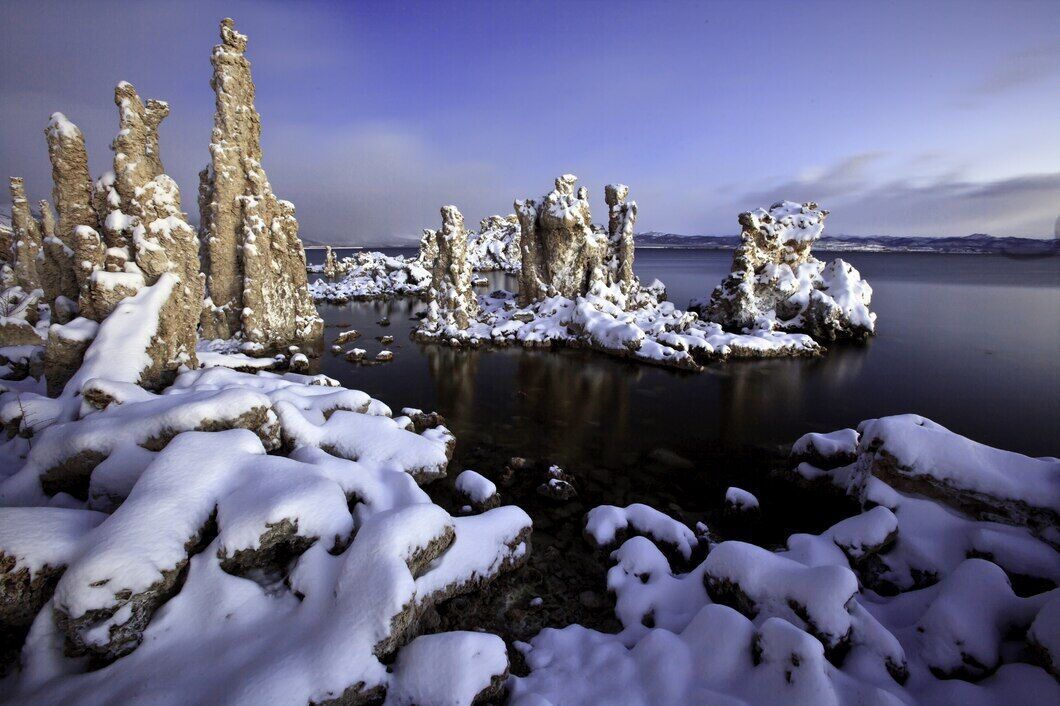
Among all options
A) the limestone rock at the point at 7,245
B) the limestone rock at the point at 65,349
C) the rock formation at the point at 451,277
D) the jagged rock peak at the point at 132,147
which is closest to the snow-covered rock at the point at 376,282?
the rock formation at the point at 451,277

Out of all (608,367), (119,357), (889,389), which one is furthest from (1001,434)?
(119,357)

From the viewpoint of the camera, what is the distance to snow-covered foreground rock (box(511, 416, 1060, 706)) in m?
6.22

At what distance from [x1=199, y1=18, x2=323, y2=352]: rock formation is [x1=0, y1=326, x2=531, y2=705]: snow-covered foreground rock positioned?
22.3m

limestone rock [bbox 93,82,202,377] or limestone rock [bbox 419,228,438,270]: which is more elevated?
limestone rock [bbox 419,228,438,270]

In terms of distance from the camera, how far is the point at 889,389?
2559 cm

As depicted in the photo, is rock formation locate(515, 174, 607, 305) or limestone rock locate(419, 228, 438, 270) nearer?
rock formation locate(515, 174, 607, 305)

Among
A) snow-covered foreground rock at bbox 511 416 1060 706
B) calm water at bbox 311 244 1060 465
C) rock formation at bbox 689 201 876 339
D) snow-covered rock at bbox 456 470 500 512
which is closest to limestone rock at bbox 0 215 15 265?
calm water at bbox 311 244 1060 465

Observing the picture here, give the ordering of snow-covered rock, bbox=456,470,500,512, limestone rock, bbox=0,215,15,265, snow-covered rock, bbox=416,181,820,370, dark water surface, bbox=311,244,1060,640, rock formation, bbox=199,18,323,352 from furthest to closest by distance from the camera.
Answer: limestone rock, bbox=0,215,15,265, snow-covered rock, bbox=416,181,820,370, rock formation, bbox=199,18,323,352, snow-covered rock, bbox=456,470,500,512, dark water surface, bbox=311,244,1060,640

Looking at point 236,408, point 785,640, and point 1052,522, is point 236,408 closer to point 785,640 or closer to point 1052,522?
point 785,640

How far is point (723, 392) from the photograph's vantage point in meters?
24.8

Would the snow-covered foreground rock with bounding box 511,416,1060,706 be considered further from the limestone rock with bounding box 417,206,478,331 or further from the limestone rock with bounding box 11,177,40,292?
the limestone rock with bounding box 11,177,40,292

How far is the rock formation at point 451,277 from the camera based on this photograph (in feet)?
123

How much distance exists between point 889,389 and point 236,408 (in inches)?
1257

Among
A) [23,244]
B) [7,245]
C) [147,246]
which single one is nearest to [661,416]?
[147,246]
